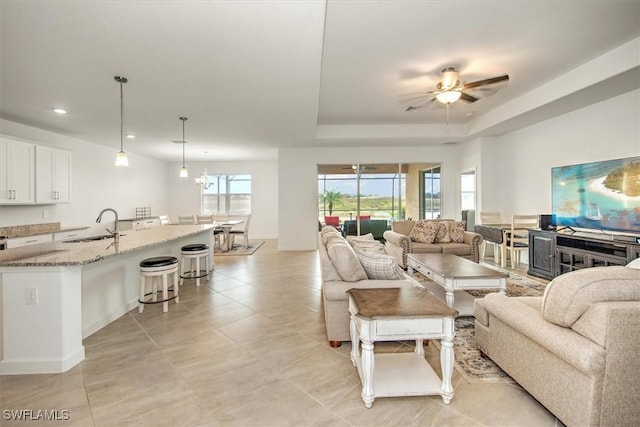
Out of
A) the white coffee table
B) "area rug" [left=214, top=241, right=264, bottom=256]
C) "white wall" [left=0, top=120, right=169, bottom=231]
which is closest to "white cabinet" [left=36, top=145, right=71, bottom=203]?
"white wall" [left=0, top=120, right=169, bottom=231]

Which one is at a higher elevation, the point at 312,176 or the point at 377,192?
the point at 312,176

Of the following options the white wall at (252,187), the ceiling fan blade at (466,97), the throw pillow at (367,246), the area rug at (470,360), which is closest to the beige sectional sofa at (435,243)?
the throw pillow at (367,246)

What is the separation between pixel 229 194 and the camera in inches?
399

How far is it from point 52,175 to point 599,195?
29.1 ft

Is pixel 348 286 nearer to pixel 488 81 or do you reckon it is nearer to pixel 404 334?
pixel 404 334

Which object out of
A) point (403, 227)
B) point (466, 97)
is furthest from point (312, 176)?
point (466, 97)

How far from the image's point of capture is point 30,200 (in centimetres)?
474

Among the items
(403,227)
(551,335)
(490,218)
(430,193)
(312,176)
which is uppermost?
(312,176)

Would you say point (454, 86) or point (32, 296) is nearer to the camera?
point (32, 296)

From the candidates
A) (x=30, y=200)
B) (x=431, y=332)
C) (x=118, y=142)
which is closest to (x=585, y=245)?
(x=431, y=332)

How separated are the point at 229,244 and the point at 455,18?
6917mm

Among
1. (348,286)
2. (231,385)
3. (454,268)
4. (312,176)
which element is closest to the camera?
(231,385)

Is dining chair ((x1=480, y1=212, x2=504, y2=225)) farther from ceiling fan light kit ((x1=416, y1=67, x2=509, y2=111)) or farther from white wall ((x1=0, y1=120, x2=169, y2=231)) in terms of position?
white wall ((x1=0, y1=120, x2=169, y2=231))

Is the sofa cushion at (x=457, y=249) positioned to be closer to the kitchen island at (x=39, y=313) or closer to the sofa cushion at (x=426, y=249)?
the sofa cushion at (x=426, y=249)
